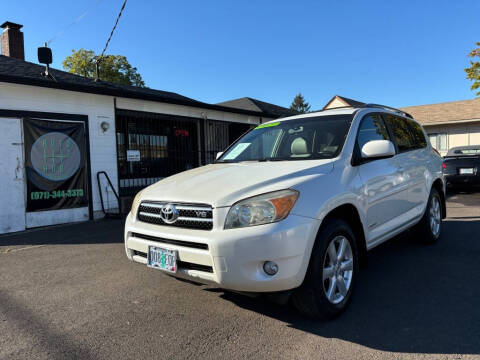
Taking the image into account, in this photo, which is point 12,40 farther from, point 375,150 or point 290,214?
point 290,214

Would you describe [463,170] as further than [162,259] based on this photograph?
Yes

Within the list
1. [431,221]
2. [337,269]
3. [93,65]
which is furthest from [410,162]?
[93,65]

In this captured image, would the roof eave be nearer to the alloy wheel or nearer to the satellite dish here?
the satellite dish

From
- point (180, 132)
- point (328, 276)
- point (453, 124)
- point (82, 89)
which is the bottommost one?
point (328, 276)

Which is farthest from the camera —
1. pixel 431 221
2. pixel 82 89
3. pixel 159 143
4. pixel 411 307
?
pixel 159 143

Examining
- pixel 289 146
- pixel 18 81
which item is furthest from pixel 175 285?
pixel 18 81

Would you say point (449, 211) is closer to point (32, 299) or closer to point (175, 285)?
point (175, 285)

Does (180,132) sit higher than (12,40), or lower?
lower

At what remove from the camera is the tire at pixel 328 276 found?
2559 millimetres

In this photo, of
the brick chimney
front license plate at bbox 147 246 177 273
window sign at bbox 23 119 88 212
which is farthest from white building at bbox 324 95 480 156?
front license plate at bbox 147 246 177 273

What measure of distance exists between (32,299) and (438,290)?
3.88 m

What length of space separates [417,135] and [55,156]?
6.76 m

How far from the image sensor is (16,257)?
499cm

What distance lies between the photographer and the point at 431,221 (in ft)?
15.5
